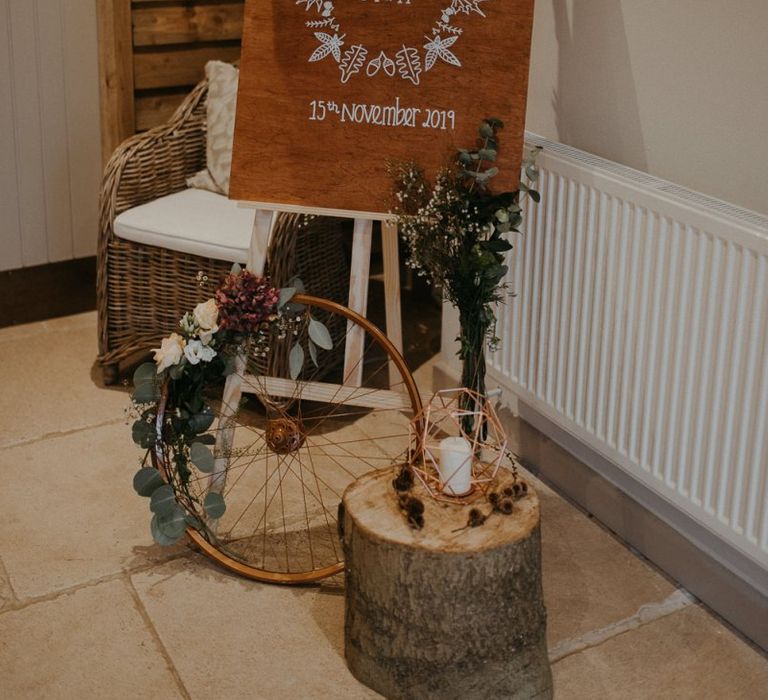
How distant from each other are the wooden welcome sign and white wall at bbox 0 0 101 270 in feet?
4.43

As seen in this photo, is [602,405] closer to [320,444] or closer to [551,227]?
[551,227]

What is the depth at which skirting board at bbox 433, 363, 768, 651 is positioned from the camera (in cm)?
239

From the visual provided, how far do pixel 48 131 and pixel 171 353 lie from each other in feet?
5.52

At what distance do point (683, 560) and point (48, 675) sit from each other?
53.5 inches

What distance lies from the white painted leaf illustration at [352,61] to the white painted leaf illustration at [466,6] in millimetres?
214

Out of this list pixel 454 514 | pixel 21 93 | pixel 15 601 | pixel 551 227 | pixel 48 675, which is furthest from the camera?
pixel 21 93

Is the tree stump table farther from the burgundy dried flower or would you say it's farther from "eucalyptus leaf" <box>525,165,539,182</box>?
"eucalyptus leaf" <box>525,165,539,182</box>

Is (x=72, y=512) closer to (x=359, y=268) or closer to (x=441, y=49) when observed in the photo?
(x=359, y=268)

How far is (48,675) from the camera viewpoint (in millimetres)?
2281

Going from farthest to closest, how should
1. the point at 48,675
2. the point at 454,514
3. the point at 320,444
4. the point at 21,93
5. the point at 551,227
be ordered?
the point at 21,93, the point at 320,444, the point at 551,227, the point at 48,675, the point at 454,514

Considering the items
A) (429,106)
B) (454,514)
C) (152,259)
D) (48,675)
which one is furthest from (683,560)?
(152,259)

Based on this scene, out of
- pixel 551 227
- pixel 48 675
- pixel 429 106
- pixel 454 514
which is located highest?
pixel 429 106

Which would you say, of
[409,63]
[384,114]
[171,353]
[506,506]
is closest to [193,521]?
[171,353]

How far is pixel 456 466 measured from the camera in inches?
84.8
